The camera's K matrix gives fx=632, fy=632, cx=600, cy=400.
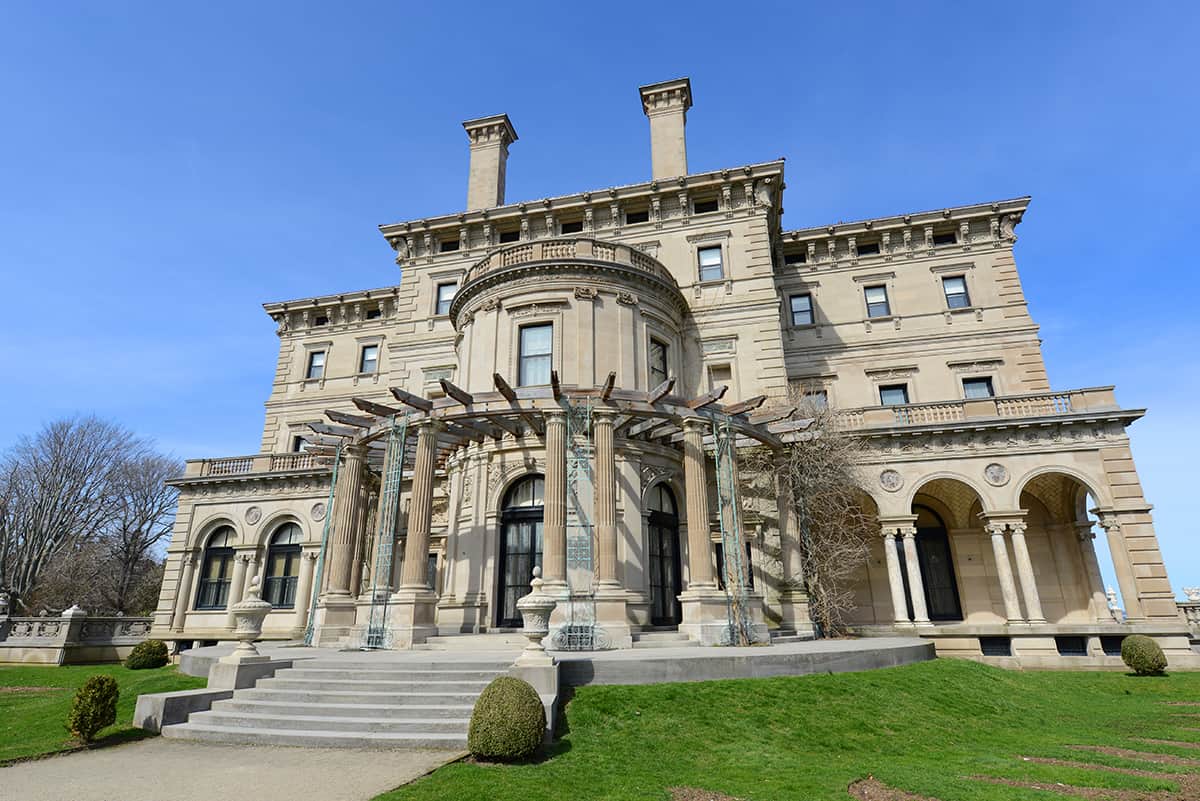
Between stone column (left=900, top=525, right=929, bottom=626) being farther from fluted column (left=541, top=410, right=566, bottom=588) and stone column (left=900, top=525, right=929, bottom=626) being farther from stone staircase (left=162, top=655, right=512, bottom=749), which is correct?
stone staircase (left=162, top=655, right=512, bottom=749)

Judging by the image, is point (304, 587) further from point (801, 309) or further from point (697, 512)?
point (801, 309)

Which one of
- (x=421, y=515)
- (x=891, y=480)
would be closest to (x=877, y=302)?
(x=891, y=480)

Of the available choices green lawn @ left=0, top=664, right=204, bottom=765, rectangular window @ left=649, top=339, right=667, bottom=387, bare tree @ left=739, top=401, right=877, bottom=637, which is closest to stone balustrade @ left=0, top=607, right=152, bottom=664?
green lawn @ left=0, top=664, right=204, bottom=765

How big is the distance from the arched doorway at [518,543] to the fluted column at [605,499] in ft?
9.92

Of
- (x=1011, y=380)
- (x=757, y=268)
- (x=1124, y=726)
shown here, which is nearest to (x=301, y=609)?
(x=757, y=268)

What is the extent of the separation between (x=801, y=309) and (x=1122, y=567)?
15237mm

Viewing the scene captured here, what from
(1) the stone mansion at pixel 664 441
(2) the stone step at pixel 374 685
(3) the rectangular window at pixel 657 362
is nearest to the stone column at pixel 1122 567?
(1) the stone mansion at pixel 664 441

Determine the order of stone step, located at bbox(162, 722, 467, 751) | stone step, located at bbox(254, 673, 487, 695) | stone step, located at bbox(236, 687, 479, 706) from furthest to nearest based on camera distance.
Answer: stone step, located at bbox(254, 673, 487, 695), stone step, located at bbox(236, 687, 479, 706), stone step, located at bbox(162, 722, 467, 751)

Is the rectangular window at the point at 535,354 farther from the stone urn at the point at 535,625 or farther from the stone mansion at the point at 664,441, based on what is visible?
the stone urn at the point at 535,625

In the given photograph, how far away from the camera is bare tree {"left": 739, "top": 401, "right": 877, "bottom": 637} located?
20.7 meters

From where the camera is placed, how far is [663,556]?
19547mm

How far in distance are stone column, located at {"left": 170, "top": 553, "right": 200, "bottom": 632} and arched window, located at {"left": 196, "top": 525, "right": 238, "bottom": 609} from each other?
0.36 meters

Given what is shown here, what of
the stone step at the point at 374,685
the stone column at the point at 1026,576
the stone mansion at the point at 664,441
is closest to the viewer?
the stone step at the point at 374,685

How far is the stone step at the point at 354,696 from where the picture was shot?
32.5 feet
